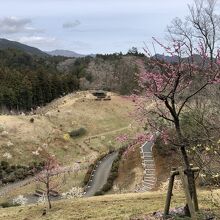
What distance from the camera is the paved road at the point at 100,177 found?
3803 cm

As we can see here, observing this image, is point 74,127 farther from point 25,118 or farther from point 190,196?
point 190,196

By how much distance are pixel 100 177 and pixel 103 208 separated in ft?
75.2

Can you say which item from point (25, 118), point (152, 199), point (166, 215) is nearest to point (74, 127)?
point (25, 118)

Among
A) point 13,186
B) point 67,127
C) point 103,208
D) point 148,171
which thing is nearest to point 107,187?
point 148,171

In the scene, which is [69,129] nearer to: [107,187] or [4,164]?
[4,164]

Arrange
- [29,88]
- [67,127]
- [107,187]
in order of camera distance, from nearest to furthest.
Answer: [107,187], [67,127], [29,88]

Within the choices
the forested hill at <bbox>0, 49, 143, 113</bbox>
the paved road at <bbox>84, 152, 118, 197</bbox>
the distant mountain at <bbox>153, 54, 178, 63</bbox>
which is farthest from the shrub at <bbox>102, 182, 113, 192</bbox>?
the forested hill at <bbox>0, 49, 143, 113</bbox>

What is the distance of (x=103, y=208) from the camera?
59.3 feet

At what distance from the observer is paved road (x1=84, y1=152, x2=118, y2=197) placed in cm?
3803

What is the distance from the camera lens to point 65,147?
6144 centimetres

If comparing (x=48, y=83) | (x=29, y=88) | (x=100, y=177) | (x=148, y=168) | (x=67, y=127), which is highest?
(x=48, y=83)

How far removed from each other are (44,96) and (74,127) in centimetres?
2286

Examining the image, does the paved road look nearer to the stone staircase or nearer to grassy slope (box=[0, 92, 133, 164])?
the stone staircase

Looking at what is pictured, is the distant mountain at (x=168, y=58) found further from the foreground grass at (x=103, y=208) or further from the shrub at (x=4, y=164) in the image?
the shrub at (x=4, y=164)
